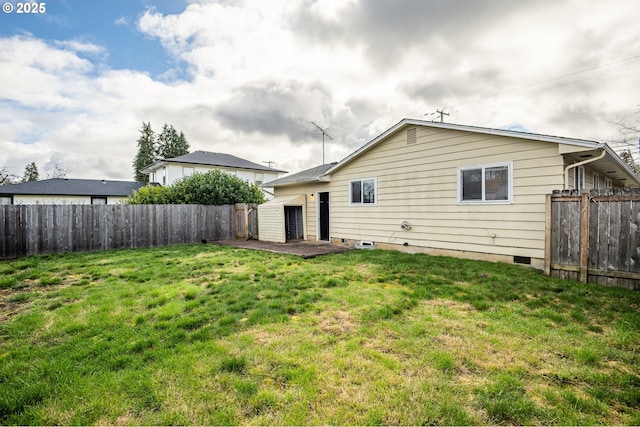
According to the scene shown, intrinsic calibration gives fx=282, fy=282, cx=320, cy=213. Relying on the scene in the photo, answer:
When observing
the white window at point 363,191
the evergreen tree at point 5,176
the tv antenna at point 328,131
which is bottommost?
the white window at point 363,191

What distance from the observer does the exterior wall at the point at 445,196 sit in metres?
6.60

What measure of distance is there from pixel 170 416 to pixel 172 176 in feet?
88.5

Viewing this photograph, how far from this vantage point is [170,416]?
80.4 inches

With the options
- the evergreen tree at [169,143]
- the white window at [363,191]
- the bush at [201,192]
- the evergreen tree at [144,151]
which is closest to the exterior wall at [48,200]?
the bush at [201,192]

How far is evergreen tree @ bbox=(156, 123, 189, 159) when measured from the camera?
47.5m

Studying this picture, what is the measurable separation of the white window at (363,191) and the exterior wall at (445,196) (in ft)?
0.63

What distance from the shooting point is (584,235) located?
540cm

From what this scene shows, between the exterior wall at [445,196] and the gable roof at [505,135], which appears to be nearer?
the gable roof at [505,135]

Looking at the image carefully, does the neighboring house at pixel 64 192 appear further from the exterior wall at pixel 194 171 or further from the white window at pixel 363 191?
the white window at pixel 363 191

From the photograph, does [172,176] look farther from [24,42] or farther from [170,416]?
[170,416]

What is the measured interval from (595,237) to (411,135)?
5.16 metres

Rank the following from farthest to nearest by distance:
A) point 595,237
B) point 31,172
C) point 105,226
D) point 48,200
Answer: point 31,172 → point 48,200 → point 105,226 → point 595,237

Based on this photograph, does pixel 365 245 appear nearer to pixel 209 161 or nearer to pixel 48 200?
pixel 209 161

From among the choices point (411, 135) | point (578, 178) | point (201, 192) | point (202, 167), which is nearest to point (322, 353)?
point (411, 135)
